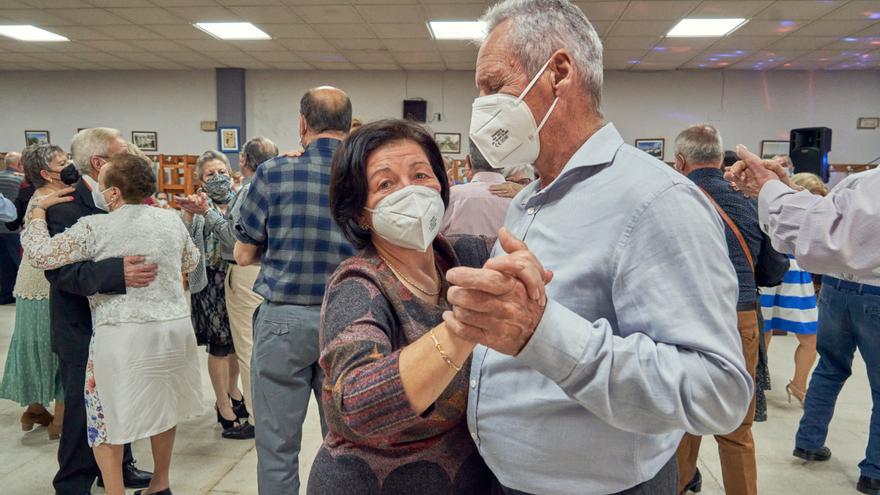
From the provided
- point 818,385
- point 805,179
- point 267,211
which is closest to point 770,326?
point 805,179

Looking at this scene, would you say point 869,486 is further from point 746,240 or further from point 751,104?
point 751,104

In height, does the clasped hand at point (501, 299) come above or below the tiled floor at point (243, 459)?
above

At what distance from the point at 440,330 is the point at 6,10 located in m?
8.73

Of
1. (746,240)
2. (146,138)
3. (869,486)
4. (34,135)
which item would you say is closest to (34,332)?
(746,240)

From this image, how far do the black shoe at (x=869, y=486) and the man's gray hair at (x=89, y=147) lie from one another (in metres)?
4.24

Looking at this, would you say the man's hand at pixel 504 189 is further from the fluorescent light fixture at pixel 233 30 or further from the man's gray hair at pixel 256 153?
the fluorescent light fixture at pixel 233 30

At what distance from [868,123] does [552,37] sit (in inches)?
429

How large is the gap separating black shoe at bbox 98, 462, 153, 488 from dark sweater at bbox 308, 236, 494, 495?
87.5 inches

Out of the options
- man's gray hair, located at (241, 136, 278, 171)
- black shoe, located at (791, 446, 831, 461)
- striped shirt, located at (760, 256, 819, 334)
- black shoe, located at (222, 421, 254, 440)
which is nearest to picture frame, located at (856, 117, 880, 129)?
striped shirt, located at (760, 256, 819, 334)

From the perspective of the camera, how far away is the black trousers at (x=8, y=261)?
23.4 ft

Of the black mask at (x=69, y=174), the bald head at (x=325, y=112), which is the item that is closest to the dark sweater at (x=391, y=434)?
the bald head at (x=325, y=112)

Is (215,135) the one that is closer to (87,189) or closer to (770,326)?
(87,189)

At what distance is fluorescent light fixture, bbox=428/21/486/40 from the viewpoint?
7012mm

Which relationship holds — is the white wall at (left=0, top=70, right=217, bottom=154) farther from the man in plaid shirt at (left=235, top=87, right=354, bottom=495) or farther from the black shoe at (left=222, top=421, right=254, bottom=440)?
the man in plaid shirt at (left=235, top=87, right=354, bottom=495)
